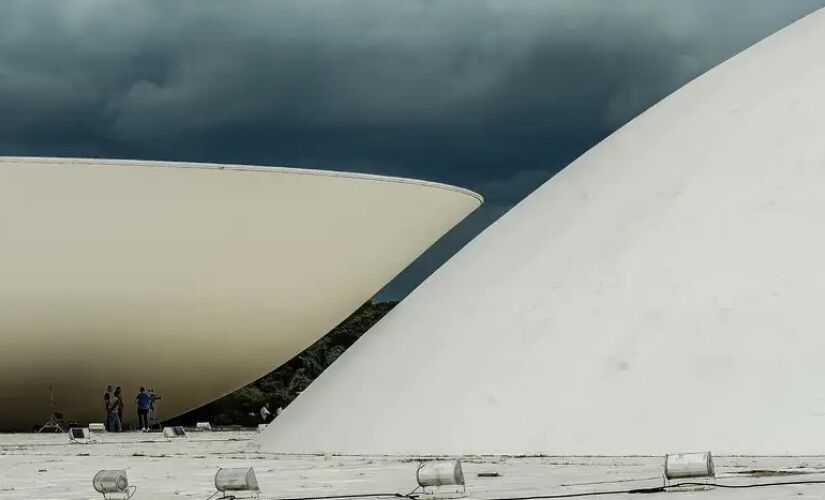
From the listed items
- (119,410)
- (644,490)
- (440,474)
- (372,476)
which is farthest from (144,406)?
(644,490)

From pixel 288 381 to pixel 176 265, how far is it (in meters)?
19.0

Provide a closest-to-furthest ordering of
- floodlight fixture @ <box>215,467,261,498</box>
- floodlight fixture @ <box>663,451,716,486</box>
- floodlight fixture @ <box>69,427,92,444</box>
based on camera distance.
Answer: floodlight fixture @ <box>663,451,716,486</box>
floodlight fixture @ <box>215,467,261,498</box>
floodlight fixture @ <box>69,427,92,444</box>

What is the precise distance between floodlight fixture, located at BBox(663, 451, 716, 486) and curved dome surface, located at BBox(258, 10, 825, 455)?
1915 millimetres

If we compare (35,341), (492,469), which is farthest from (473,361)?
(35,341)

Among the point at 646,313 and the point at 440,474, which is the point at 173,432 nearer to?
the point at 646,313

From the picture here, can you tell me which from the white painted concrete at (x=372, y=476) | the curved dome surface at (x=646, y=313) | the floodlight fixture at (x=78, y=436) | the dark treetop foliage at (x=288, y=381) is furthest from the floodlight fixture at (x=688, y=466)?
the dark treetop foliage at (x=288, y=381)

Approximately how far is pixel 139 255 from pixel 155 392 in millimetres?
4140

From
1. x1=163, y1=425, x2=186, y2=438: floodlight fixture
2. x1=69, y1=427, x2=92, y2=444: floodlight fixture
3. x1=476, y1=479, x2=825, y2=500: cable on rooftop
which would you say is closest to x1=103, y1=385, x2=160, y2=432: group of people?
x1=163, y1=425, x2=186, y2=438: floodlight fixture

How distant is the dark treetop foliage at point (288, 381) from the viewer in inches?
1412

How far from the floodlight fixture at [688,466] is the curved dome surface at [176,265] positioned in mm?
15178

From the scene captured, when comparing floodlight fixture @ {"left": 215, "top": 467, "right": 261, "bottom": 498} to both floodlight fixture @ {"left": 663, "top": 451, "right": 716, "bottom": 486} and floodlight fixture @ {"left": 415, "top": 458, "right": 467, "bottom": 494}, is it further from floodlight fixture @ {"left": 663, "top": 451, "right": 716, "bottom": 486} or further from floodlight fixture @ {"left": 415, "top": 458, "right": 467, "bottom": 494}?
floodlight fixture @ {"left": 663, "top": 451, "right": 716, "bottom": 486}

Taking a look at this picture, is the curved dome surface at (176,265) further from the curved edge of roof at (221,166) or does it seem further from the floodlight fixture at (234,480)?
the floodlight fixture at (234,480)

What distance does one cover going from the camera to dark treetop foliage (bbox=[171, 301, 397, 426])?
35.9 metres

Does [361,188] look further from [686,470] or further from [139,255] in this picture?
[686,470]
